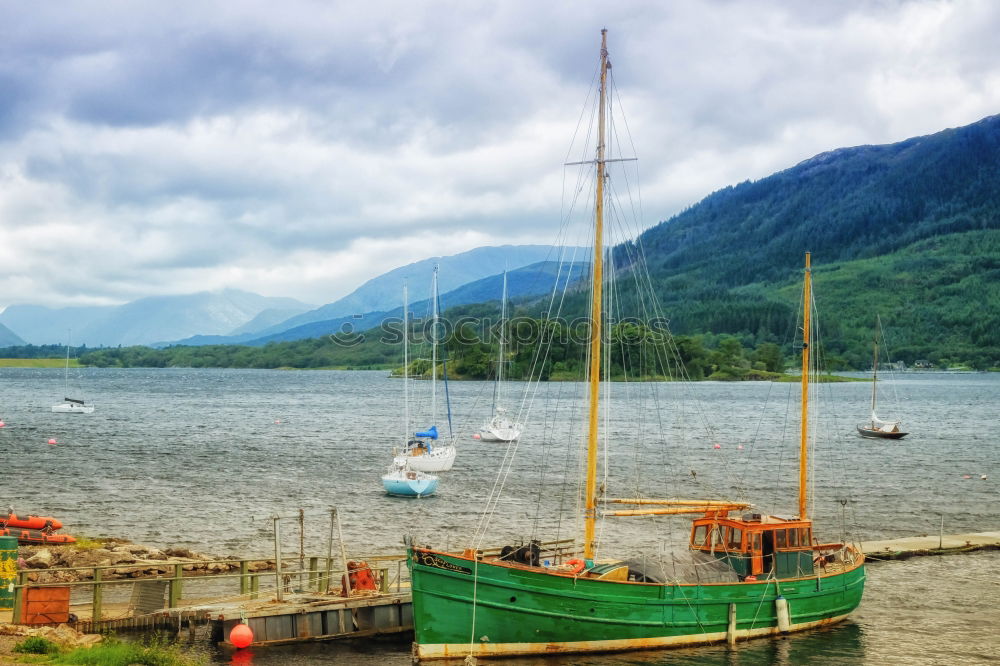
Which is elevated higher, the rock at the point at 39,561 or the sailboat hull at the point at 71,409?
the rock at the point at 39,561

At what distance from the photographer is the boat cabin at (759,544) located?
30844mm

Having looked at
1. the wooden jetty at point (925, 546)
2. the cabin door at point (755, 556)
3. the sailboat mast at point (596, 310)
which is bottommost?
the wooden jetty at point (925, 546)

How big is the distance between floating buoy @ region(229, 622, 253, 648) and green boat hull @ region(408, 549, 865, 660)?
5.07 metres

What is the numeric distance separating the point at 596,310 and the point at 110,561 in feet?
74.3

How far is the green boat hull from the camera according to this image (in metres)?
26.3

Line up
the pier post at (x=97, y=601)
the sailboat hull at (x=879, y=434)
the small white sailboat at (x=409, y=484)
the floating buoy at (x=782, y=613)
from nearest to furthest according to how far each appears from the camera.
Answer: the pier post at (x=97, y=601), the floating buoy at (x=782, y=613), the small white sailboat at (x=409, y=484), the sailboat hull at (x=879, y=434)

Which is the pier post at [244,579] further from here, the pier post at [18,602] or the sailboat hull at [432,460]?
the sailboat hull at [432,460]

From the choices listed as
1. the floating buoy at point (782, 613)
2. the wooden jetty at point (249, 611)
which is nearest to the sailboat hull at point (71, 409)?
the wooden jetty at point (249, 611)

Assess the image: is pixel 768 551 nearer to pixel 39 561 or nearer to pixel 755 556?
pixel 755 556

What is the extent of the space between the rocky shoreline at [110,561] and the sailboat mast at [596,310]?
13.4 meters

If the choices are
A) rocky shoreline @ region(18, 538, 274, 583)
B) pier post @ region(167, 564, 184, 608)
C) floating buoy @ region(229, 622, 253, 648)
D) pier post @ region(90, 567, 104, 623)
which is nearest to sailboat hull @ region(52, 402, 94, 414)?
rocky shoreline @ region(18, 538, 274, 583)

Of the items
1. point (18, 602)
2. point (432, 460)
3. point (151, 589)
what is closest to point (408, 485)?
point (432, 460)

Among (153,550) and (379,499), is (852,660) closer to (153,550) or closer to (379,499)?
(153,550)

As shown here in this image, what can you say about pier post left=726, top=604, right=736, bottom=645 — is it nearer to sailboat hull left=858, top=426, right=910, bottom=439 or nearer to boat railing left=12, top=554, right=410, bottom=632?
boat railing left=12, top=554, right=410, bottom=632
